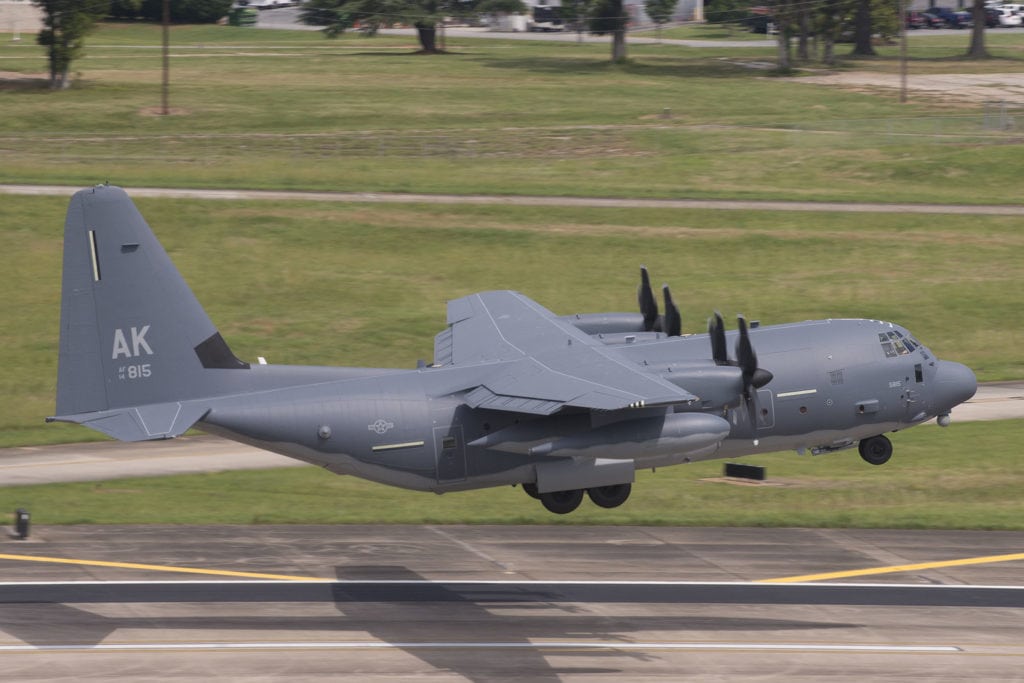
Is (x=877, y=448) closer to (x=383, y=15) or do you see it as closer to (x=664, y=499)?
(x=664, y=499)

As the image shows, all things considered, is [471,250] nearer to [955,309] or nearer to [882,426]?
[955,309]

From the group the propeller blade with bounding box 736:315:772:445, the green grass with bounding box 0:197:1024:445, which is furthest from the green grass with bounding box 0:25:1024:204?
the propeller blade with bounding box 736:315:772:445

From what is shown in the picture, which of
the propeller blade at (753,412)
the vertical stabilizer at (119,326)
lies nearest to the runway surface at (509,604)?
the propeller blade at (753,412)

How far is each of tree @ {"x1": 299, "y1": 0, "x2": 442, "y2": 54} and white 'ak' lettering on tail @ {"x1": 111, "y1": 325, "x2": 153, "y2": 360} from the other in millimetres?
126792

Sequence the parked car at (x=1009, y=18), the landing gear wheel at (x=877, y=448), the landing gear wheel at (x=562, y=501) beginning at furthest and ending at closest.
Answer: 1. the parked car at (x=1009, y=18)
2. the landing gear wheel at (x=877, y=448)
3. the landing gear wheel at (x=562, y=501)

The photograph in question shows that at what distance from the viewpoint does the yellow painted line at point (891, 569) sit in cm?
3722

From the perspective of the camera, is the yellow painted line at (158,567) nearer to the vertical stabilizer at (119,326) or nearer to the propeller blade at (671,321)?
the vertical stabilizer at (119,326)

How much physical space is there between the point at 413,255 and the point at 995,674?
157ft

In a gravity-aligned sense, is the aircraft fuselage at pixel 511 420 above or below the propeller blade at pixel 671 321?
below

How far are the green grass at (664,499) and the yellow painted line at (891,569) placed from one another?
320 centimetres

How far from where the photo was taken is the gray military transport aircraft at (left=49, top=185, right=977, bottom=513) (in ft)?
107

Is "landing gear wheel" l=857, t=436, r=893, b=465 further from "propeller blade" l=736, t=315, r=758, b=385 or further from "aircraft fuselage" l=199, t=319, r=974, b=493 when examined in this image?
"propeller blade" l=736, t=315, r=758, b=385

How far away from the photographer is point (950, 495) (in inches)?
1825

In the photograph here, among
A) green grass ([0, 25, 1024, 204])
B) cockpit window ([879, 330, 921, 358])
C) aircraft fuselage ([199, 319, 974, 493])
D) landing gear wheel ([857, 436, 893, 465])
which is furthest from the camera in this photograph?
green grass ([0, 25, 1024, 204])
